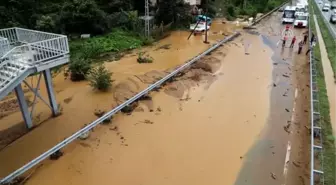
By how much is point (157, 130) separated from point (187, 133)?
1.25 metres

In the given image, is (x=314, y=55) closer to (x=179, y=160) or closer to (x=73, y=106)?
(x=179, y=160)

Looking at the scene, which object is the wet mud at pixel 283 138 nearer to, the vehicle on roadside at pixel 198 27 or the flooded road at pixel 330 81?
the flooded road at pixel 330 81

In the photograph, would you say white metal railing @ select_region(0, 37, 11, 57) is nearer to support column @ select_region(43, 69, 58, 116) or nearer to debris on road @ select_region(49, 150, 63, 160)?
support column @ select_region(43, 69, 58, 116)

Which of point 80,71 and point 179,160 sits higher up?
point 80,71

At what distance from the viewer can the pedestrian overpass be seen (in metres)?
8.41

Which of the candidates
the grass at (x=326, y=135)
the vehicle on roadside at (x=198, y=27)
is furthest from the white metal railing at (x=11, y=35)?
the vehicle on roadside at (x=198, y=27)

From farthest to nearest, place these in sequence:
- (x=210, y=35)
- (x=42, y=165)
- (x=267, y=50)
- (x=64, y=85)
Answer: (x=210, y=35)
(x=267, y=50)
(x=64, y=85)
(x=42, y=165)

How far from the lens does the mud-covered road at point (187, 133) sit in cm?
894

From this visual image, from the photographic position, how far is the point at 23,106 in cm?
1033

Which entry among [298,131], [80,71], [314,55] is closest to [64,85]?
[80,71]

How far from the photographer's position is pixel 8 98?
45.5 ft

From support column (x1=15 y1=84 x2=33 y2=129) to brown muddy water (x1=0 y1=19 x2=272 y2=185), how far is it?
1.39 feet

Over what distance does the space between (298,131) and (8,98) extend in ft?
45.3

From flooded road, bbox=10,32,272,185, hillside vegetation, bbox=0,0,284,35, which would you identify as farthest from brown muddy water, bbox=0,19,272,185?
hillside vegetation, bbox=0,0,284,35
